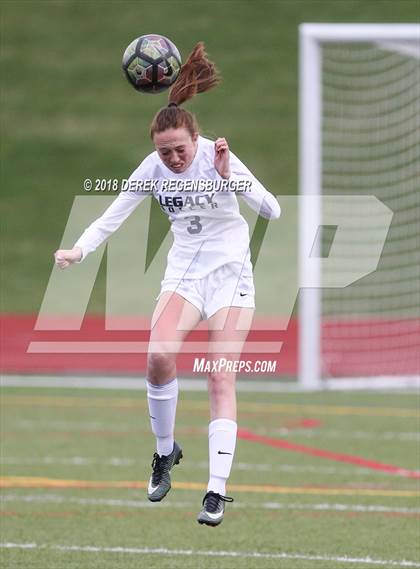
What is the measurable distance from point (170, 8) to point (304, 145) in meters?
18.6

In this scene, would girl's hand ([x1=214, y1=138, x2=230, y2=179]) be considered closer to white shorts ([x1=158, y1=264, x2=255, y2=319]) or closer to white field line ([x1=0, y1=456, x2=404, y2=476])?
white shorts ([x1=158, y1=264, x2=255, y2=319])

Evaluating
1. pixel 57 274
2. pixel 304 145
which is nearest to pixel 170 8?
pixel 57 274

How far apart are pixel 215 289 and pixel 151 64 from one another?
1247mm

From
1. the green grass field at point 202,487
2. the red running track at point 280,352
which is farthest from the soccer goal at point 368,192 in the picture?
the green grass field at point 202,487

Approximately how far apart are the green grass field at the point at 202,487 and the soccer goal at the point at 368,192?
112 centimetres

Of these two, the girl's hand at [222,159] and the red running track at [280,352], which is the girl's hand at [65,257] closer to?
the girl's hand at [222,159]

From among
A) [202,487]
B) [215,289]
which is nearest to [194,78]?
[215,289]

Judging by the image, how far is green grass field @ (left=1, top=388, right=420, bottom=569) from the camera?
332 inches

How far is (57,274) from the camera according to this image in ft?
82.3

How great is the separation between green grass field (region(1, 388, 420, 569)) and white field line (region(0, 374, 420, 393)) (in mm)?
163

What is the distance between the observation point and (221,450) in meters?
7.06

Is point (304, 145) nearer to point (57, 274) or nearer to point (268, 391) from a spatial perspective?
point (268, 391)

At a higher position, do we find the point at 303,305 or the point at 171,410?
the point at 171,410

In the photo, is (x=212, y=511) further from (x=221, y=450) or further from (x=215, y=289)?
A: (x=215, y=289)
